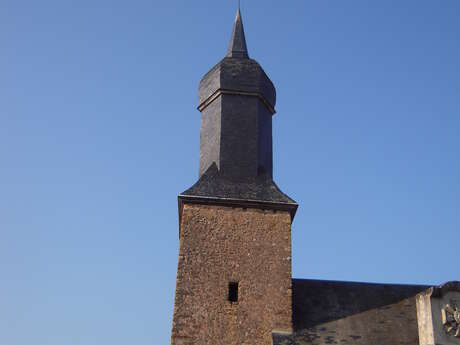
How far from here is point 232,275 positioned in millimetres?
16500

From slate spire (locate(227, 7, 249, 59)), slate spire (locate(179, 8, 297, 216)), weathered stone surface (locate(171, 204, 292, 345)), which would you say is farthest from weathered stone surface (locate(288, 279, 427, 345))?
slate spire (locate(227, 7, 249, 59))

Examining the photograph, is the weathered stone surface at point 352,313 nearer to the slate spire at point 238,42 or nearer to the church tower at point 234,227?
the church tower at point 234,227

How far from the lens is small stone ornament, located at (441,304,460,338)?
15.5 metres

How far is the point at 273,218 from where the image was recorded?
1736 cm

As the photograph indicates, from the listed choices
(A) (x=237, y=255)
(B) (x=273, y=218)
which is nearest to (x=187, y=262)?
(A) (x=237, y=255)

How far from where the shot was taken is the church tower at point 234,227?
15898 mm

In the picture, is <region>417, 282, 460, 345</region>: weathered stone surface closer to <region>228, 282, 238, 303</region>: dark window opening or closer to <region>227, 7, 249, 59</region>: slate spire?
<region>228, 282, 238, 303</region>: dark window opening

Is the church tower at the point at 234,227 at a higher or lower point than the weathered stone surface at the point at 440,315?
higher

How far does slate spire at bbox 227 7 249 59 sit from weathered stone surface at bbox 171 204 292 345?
572 cm

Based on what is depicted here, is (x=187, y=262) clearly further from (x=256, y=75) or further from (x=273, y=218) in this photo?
(x=256, y=75)

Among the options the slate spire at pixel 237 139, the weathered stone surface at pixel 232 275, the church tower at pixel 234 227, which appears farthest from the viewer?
the slate spire at pixel 237 139

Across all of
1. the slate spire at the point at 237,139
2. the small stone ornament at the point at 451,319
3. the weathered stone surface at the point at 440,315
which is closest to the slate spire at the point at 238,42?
the slate spire at the point at 237,139

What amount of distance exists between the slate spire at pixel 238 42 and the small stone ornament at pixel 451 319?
947 centimetres

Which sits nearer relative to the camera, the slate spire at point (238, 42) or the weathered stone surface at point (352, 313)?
the weathered stone surface at point (352, 313)
